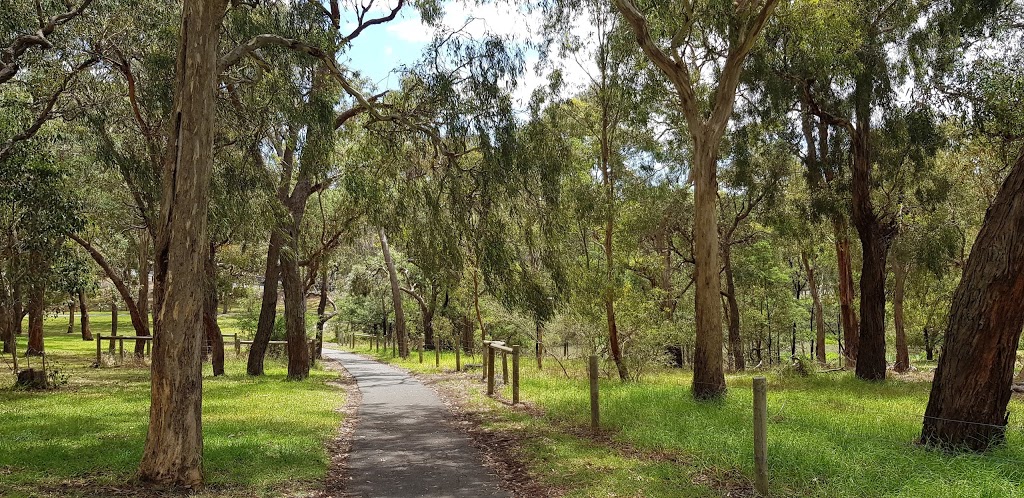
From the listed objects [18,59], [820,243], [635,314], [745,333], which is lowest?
[745,333]

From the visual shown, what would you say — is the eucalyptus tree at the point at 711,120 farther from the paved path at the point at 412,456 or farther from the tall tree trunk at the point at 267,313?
the tall tree trunk at the point at 267,313

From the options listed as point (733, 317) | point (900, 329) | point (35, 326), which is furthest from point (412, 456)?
point (35, 326)

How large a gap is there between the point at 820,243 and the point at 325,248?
16.2 meters

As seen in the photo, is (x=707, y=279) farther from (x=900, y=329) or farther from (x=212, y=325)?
(x=900, y=329)

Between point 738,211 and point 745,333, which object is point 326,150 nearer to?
point 738,211

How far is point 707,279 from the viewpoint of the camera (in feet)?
37.0

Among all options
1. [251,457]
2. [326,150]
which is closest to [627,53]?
[326,150]

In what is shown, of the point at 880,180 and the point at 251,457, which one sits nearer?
the point at 251,457

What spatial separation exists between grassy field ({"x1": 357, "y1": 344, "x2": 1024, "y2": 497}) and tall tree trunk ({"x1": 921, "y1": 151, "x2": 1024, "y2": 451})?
1.07ft

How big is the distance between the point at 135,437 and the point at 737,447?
7347 millimetres

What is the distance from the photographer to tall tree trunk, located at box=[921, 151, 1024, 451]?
6465 millimetres

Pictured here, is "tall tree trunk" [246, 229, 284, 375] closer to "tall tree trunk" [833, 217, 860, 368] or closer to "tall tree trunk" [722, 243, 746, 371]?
"tall tree trunk" [722, 243, 746, 371]

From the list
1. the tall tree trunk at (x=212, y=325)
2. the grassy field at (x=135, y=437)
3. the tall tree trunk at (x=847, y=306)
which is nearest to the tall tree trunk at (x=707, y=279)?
the grassy field at (x=135, y=437)

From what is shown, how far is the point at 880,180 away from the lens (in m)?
16.3
